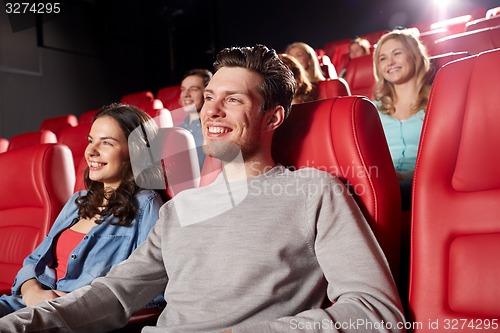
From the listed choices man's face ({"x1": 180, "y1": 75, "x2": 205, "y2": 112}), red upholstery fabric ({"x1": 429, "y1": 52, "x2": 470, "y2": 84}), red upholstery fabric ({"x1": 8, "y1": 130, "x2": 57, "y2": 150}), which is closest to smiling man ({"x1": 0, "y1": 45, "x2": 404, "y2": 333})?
red upholstery fabric ({"x1": 429, "y1": 52, "x2": 470, "y2": 84})

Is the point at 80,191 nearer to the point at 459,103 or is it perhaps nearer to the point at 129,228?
the point at 129,228

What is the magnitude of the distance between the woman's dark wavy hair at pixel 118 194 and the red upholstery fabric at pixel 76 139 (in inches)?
26.8

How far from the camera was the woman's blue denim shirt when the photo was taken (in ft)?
2.87

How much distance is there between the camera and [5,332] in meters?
0.56

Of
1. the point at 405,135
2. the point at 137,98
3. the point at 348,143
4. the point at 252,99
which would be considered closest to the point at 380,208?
the point at 348,143

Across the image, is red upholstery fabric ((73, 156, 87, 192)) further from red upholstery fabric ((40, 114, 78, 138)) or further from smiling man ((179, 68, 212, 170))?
red upholstery fabric ((40, 114, 78, 138))

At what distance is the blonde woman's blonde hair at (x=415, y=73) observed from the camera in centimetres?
125

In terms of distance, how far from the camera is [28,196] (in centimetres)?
111

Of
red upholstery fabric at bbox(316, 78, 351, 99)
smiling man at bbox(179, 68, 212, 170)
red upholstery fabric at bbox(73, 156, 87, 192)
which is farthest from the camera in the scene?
smiling man at bbox(179, 68, 212, 170)

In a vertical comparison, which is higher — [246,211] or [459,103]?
[459,103]

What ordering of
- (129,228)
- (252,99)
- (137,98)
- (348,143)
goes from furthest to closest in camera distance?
(137,98)
(129,228)
(252,99)
(348,143)

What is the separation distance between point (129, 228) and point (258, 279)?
1.18 ft

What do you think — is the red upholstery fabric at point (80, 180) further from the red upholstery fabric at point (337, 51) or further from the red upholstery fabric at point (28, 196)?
the red upholstery fabric at point (337, 51)

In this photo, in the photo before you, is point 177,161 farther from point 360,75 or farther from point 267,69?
point 360,75
